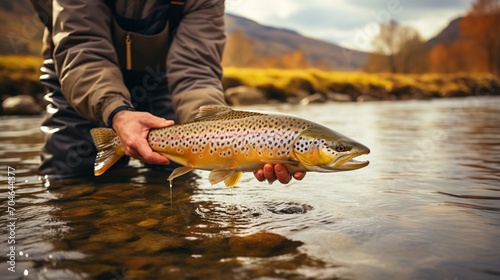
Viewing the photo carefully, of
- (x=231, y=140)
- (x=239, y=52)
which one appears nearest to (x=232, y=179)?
(x=231, y=140)

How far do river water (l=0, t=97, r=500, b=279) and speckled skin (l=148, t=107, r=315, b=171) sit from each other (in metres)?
0.27

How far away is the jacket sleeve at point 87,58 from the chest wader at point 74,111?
32 cm

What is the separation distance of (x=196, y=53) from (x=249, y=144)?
55.7 inches

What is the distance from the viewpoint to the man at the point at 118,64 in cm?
294

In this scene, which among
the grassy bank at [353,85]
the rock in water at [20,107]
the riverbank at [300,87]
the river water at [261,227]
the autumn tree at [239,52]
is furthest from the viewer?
the autumn tree at [239,52]

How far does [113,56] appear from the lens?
3129 mm

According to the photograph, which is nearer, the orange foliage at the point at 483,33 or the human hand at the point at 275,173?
the human hand at the point at 275,173

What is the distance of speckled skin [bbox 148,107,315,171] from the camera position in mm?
2238

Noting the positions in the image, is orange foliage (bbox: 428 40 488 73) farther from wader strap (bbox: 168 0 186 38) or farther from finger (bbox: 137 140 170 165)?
finger (bbox: 137 140 170 165)

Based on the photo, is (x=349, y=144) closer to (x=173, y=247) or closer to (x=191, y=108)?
(x=173, y=247)

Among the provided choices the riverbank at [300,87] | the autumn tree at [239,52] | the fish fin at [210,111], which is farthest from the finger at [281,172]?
the autumn tree at [239,52]

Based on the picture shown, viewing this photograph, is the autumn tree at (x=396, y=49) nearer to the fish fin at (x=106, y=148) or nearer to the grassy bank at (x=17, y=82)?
the grassy bank at (x=17, y=82)

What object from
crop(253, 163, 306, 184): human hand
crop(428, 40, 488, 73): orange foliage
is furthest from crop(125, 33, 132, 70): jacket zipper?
crop(428, 40, 488, 73): orange foliage

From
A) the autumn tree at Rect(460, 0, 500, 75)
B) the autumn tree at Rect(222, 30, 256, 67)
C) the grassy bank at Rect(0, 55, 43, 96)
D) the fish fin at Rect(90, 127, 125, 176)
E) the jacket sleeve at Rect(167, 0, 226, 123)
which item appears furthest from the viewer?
the autumn tree at Rect(222, 30, 256, 67)
